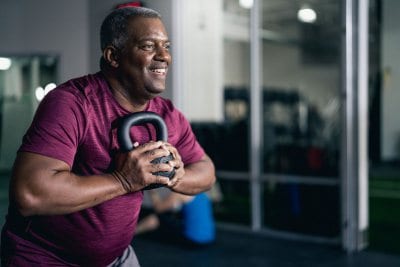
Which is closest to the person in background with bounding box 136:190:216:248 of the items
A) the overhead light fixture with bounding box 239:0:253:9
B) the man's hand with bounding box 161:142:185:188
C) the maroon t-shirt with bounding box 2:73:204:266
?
the overhead light fixture with bounding box 239:0:253:9

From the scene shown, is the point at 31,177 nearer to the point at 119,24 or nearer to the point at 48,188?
the point at 48,188

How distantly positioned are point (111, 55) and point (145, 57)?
86 mm

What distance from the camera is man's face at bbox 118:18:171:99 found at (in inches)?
44.6

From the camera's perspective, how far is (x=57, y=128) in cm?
103

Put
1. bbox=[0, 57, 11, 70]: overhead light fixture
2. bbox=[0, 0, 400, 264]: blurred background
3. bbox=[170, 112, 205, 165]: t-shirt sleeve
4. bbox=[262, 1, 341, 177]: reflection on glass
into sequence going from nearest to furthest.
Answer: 1. bbox=[170, 112, 205, 165]: t-shirt sleeve
2. bbox=[0, 0, 400, 264]: blurred background
3. bbox=[262, 1, 341, 177]: reflection on glass
4. bbox=[0, 57, 11, 70]: overhead light fixture

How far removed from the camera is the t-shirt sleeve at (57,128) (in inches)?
39.8

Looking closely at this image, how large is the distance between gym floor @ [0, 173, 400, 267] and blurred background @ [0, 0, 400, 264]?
0.19 metres

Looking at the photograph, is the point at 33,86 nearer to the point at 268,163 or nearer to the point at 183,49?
the point at 183,49

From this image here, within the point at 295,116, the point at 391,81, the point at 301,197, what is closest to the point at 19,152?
the point at 301,197

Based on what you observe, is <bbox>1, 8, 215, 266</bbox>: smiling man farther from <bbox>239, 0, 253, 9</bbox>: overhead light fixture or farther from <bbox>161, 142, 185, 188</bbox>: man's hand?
<bbox>239, 0, 253, 9</bbox>: overhead light fixture

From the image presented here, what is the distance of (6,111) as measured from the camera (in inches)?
242

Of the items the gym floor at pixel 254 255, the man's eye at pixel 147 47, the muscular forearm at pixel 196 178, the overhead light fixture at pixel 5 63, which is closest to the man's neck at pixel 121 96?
the man's eye at pixel 147 47

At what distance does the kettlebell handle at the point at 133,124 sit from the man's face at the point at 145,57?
0.08m

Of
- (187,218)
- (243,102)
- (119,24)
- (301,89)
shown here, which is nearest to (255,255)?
(187,218)
